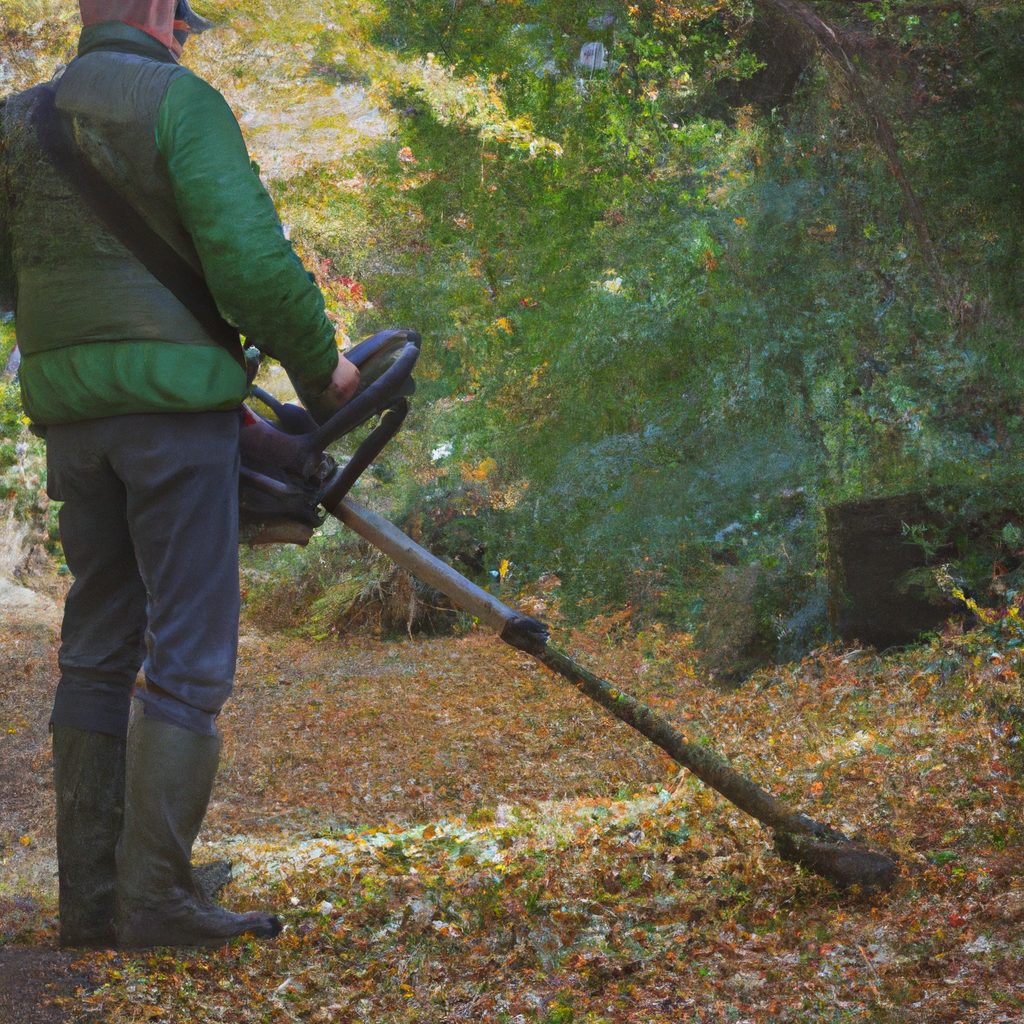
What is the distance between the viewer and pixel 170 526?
243 cm

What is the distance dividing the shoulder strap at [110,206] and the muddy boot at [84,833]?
35.7 inches

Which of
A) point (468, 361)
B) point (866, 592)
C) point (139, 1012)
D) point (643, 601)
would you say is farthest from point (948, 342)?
point (139, 1012)

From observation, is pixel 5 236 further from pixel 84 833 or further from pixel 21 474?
pixel 21 474

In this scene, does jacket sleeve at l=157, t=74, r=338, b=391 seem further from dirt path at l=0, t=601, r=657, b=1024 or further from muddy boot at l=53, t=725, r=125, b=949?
dirt path at l=0, t=601, r=657, b=1024

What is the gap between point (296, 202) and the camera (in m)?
9.78

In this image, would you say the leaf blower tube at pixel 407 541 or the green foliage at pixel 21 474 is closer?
the leaf blower tube at pixel 407 541

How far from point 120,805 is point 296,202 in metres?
7.76

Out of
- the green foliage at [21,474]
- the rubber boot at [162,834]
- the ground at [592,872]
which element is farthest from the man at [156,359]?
the green foliage at [21,474]

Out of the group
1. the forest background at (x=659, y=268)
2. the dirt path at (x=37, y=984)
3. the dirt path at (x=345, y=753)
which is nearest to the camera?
the dirt path at (x=37, y=984)

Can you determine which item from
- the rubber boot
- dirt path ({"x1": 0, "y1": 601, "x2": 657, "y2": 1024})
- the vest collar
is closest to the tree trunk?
dirt path ({"x1": 0, "y1": 601, "x2": 657, "y2": 1024})

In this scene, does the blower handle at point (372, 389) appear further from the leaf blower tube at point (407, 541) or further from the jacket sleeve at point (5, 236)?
the jacket sleeve at point (5, 236)

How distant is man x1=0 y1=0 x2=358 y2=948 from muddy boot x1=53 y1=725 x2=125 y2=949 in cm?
8

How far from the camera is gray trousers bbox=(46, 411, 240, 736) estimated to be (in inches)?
95.8

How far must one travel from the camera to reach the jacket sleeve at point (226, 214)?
7.73 ft
